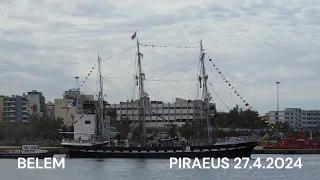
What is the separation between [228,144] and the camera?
11281 centimetres

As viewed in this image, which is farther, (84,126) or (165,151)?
(84,126)

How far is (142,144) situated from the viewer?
121250mm

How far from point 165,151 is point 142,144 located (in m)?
5.80

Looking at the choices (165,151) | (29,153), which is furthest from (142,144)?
(29,153)

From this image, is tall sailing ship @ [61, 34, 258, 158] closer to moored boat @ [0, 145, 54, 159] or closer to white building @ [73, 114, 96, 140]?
white building @ [73, 114, 96, 140]

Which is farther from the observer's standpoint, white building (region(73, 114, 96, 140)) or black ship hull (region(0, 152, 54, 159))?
white building (region(73, 114, 96, 140))

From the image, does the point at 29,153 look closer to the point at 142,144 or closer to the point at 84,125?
the point at 84,125

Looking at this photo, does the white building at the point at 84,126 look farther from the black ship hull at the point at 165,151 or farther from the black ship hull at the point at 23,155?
the black ship hull at the point at 23,155

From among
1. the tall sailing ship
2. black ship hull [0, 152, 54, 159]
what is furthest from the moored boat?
the tall sailing ship

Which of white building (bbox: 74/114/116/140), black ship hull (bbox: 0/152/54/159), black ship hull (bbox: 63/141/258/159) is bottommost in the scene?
black ship hull (bbox: 0/152/54/159)

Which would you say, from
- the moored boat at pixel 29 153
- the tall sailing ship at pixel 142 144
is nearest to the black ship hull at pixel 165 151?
the tall sailing ship at pixel 142 144

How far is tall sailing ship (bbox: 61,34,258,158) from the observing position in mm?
113562

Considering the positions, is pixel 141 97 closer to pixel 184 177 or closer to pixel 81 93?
pixel 81 93

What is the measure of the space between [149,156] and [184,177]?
131 ft
